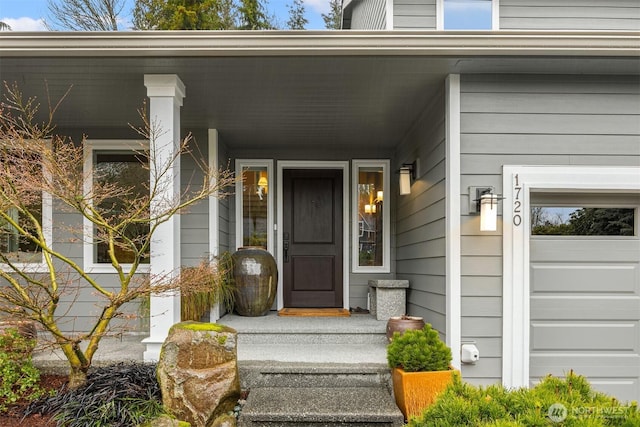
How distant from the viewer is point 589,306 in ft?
10.9

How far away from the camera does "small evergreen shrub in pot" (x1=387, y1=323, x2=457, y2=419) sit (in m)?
2.78

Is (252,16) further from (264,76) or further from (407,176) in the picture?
(264,76)

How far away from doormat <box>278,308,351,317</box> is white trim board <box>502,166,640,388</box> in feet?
6.73

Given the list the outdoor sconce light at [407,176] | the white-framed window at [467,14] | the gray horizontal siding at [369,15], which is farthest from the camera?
the gray horizontal siding at [369,15]

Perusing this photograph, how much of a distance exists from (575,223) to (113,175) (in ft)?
15.0

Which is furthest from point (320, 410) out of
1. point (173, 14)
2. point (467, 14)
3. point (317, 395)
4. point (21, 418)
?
point (173, 14)

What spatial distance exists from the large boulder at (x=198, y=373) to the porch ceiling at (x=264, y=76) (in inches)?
74.9

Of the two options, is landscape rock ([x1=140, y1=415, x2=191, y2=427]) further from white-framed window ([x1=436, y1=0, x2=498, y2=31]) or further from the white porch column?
white-framed window ([x1=436, y1=0, x2=498, y2=31])

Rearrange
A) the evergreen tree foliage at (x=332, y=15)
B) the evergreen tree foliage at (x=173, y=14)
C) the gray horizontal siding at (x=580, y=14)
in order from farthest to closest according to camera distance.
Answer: the evergreen tree foliage at (x=332, y=15), the evergreen tree foliage at (x=173, y=14), the gray horizontal siding at (x=580, y=14)

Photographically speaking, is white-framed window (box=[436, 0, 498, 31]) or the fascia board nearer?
the fascia board

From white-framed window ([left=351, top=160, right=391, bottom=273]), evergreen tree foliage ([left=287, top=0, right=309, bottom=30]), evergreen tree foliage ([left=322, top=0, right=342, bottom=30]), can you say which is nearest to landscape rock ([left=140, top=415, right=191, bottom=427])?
white-framed window ([left=351, top=160, right=391, bottom=273])

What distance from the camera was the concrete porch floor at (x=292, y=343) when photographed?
134 inches

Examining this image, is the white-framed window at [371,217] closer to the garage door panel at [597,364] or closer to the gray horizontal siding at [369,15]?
the gray horizontal siding at [369,15]

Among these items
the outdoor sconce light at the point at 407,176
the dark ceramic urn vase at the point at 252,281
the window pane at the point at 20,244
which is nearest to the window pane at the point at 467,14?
the outdoor sconce light at the point at 407,176
